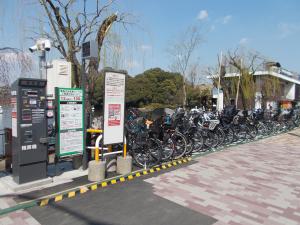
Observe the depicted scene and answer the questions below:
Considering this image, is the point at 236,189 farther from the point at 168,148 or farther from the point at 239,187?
the point at 168,148

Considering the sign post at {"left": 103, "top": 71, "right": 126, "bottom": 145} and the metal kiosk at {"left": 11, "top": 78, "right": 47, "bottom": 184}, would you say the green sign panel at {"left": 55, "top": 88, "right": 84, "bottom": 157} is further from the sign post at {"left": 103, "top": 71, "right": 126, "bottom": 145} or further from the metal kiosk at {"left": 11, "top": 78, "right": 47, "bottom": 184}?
the sign post at {"left": 103, "top": 71, "right": 126, "bottom": 145}

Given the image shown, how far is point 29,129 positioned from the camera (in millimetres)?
4469

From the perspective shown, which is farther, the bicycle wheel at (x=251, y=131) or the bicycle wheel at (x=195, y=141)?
the bicycle wheel at (x=251, y=131)

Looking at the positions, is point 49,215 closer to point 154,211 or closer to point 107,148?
point 154,211

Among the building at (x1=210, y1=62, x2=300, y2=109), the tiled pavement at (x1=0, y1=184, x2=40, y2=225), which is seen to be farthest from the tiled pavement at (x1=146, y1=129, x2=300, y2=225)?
the building at (x1=210, y1=62, x2=300, y2=109)

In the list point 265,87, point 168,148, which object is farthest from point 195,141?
point 265,87

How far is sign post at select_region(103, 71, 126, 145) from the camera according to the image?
16.6 ft

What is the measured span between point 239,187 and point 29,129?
3795mm

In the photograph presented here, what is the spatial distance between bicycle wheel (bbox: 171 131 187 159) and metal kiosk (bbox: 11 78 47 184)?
10.8ft

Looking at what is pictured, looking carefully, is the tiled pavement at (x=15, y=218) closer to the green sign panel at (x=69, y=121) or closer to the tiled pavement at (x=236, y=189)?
the tiled pavement at (x=236, y=189)

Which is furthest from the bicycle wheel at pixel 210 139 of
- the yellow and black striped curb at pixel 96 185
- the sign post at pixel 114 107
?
the sign post at pixel 114 107

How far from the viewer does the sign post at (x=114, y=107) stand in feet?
16.6

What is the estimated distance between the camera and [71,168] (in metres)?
5.67

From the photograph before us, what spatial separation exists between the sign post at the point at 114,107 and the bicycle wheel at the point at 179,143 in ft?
6.36
